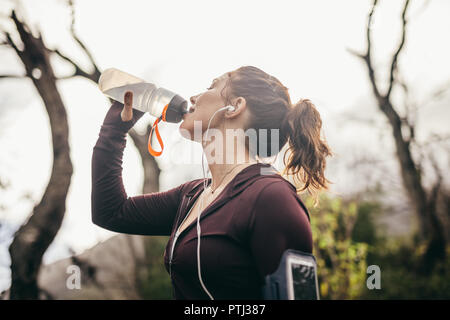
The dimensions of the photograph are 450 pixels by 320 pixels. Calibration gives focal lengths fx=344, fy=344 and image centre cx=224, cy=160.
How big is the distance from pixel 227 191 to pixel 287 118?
1.43 feet

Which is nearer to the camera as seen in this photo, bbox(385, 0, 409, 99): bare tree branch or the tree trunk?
the tree trunk

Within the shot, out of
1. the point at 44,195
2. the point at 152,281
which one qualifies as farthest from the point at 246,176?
the point at 152,281

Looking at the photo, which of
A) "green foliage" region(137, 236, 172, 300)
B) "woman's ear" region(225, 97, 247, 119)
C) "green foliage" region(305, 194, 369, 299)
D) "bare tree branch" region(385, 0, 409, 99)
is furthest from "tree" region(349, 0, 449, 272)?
"woman's ear" region(225, 97, 247, 119)

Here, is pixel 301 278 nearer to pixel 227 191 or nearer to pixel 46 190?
pixel 227 191

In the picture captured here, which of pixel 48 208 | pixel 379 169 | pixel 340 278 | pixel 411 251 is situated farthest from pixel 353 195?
pixel 48 208

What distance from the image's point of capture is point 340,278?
4.64 meters

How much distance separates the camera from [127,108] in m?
1.44

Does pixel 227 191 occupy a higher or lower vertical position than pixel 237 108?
lower

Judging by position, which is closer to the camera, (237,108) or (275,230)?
(275,230)

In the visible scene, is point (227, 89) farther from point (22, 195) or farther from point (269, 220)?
point (22, 195)

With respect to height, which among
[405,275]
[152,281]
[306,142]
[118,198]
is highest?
[306,142]

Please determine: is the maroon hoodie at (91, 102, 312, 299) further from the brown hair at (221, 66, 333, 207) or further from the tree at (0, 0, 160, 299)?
the tree at (0, 0, 160, 299)

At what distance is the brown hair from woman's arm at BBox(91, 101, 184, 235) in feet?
1.54

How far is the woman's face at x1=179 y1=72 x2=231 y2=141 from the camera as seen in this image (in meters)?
1.39
